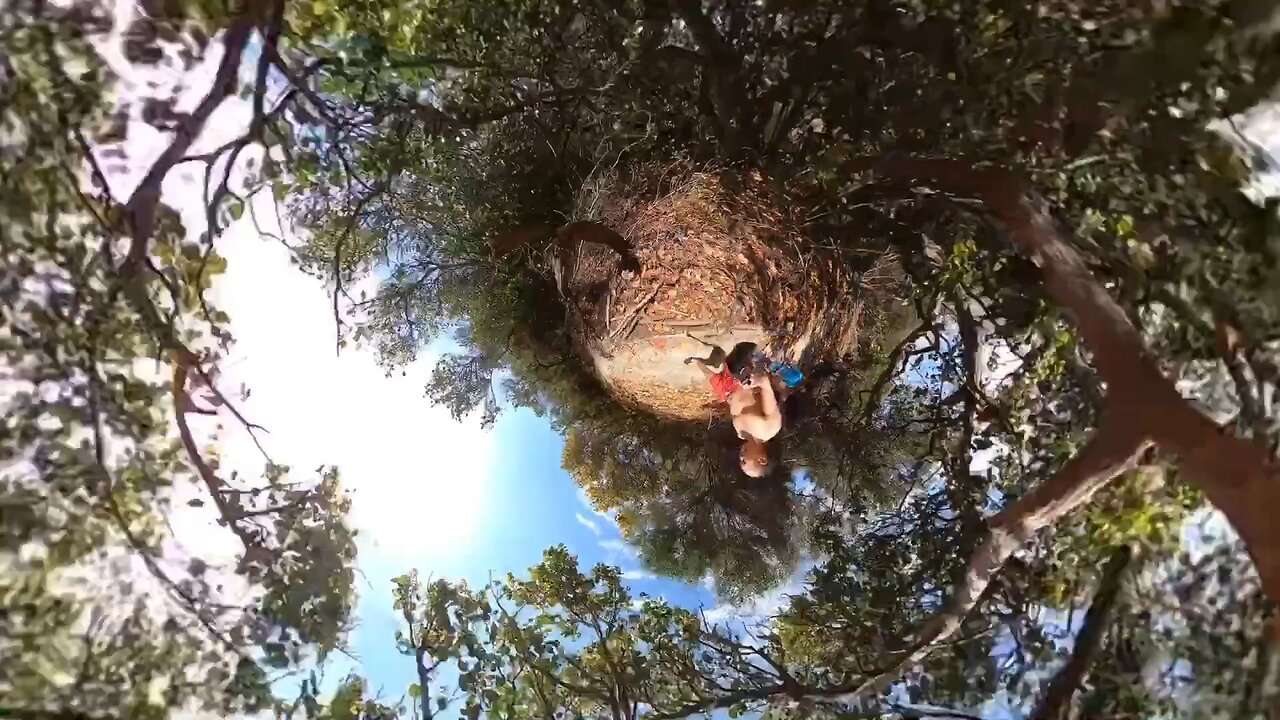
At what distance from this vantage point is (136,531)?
74.7 inches

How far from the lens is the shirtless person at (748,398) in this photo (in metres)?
2.66

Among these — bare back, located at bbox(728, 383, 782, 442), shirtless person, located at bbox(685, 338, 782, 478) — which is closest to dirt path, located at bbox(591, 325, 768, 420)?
shirtless person, located at bbox(685, 338, 782, 478)

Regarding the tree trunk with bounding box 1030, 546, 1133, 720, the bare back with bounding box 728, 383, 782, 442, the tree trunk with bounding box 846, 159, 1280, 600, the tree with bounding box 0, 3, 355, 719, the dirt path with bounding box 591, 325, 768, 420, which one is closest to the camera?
the tree trunk with bounding box 846, 159, 1280, 600

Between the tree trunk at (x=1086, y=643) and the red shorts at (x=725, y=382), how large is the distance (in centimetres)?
113

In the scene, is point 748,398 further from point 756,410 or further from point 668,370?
point 668,370

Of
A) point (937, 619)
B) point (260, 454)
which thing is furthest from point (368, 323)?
point (937, 619)

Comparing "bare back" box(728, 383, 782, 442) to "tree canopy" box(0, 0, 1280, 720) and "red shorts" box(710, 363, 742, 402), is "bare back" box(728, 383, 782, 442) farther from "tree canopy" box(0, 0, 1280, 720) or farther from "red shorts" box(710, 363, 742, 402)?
"tree canopy" box(0, 0, 1280, 720)

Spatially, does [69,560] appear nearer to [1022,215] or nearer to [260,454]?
[260,454]

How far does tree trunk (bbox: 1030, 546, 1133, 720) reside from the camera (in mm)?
2010

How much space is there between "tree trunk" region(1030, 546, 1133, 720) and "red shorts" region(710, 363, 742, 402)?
1125 mm

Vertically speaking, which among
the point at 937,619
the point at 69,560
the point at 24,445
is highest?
the point at 937,619

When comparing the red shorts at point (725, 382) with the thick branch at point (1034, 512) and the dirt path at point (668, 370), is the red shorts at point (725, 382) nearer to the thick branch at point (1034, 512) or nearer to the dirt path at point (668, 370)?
the dirt path at point (668, 370)

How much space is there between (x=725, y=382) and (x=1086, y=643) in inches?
47.5

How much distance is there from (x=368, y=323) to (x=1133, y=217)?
2.25 meters
